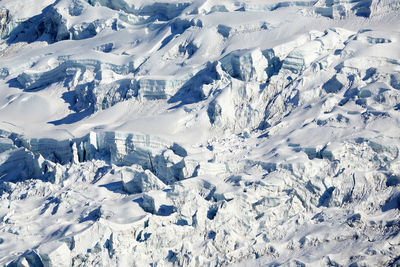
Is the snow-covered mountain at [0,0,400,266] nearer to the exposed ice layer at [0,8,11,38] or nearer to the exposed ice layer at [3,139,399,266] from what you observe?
the exposed ice layer at [3,139,399,266]

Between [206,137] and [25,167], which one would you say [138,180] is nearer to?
[206,137]

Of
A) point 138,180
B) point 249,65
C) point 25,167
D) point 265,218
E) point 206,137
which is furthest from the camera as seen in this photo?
point 249,65

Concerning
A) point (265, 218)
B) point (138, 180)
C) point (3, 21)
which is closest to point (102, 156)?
point (138, 180)

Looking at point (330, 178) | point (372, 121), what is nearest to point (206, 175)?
point (330, 178)

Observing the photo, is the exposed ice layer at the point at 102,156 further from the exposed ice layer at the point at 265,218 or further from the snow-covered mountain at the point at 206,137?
the exposed ice layer at the point at 265,218

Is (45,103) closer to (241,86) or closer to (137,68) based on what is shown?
(137,68)

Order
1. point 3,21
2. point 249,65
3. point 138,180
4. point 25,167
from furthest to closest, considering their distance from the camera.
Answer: point 3,21, point 249,65, point 25,167, point 138,180

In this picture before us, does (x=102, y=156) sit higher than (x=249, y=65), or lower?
lower

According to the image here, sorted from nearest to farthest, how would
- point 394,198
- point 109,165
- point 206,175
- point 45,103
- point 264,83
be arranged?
point 394,198 < point 206,175 < point 109,165 < point 264,83 < point 45,103

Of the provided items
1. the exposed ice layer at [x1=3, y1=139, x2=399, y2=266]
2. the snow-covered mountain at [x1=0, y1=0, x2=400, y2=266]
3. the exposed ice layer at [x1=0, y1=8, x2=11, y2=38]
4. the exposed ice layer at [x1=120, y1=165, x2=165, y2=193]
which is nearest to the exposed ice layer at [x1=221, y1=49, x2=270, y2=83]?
the snow-covered mountain at [x1=0, y1=0, x2=400, y2=266]
